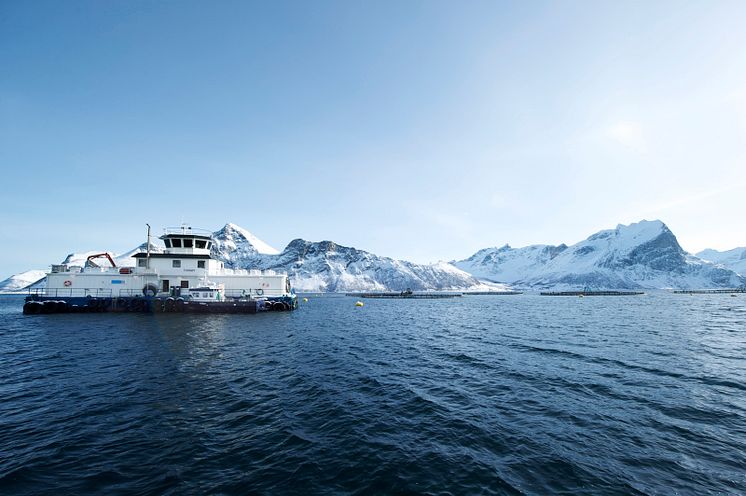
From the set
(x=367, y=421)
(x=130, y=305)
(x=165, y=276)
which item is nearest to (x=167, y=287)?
(x=165, y=276)

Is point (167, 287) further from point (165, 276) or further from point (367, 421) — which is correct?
Result: point (367, 421)

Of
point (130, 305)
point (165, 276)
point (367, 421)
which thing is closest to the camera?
point (367, 421)

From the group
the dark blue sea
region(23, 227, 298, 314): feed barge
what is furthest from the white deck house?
the dark blue sea

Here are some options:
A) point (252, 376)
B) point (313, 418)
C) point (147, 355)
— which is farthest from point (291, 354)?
point (313, 418)

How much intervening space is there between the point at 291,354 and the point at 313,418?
1410 cm

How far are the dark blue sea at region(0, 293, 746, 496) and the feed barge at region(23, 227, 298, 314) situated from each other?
29192 mm

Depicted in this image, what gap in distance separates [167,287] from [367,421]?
204 feet

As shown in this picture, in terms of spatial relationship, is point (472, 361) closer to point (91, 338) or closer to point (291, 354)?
point (291, 354)

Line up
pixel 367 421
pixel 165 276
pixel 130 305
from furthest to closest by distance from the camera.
Result: pixel 165 276 → pixel 130 305 → pixel 367 421

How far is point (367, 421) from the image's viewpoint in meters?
14.6

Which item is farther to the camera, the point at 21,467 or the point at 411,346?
the point at 411,346

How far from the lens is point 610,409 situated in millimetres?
16094

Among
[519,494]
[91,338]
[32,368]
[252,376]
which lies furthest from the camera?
[91,338]

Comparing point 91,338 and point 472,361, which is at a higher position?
point 91,338
